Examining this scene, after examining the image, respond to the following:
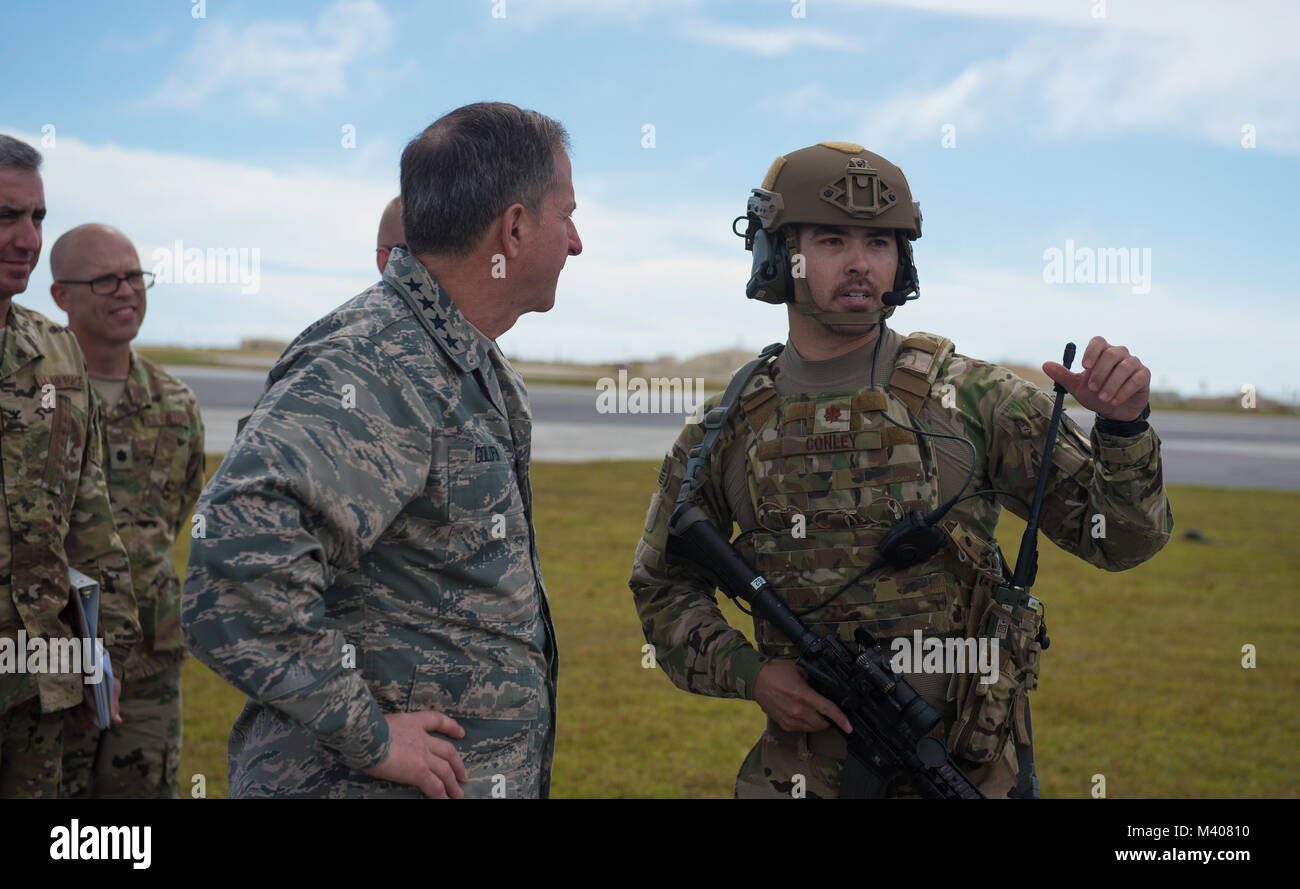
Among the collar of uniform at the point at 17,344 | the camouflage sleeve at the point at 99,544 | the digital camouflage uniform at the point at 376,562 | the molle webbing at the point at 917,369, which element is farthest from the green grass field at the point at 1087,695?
the digital camouflage uniform at the point at 376,562

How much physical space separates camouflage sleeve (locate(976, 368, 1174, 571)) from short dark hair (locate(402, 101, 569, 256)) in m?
1.53

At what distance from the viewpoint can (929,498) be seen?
3041 millimetres

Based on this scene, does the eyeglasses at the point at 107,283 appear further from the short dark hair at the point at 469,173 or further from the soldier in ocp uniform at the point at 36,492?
the short dark hair at the point at 469,173

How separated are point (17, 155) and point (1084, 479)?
151 inches

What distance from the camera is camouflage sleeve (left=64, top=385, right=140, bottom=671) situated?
4.13 m

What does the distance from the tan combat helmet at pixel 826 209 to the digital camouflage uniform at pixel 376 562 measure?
1.04 meters

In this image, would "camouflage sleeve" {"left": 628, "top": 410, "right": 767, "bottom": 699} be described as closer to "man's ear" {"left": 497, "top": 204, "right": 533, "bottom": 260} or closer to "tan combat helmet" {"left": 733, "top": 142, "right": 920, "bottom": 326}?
"tan combat helmet" {"left": 733, "top": 142, "right": 920, "bottom": 326}

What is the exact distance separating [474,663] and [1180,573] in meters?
14.7

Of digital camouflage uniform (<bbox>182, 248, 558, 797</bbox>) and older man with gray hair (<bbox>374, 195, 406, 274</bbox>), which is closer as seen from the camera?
digital camouflage uniform (<bbox>182, 248, 558, 797</bbox>)

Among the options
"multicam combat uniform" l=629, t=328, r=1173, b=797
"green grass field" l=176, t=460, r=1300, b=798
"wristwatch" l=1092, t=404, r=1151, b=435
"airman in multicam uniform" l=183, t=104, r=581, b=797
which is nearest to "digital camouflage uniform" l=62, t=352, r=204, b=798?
"green grass field" l=176, t=460, r=1300, b=798

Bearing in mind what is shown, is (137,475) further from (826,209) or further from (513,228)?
(826,209)
